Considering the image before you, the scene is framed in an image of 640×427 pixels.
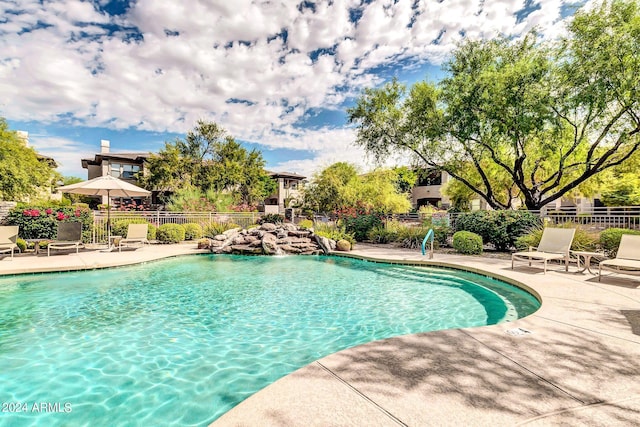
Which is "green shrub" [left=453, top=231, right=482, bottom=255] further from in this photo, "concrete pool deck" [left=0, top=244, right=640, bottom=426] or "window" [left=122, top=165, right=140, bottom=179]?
"window" [left=122, top=165, right=140, bottom=179]

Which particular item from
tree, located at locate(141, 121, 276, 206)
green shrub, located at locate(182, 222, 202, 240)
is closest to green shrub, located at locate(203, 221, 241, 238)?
green shrub, located at locate(182, 222, 202, 240)

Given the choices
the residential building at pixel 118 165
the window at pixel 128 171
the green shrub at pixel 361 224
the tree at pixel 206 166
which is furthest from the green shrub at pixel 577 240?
the window at pixel 128 171

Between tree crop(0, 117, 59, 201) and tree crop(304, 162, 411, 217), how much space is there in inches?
683

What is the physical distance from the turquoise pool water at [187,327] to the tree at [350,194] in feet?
34.0

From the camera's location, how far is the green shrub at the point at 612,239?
28.8 feet

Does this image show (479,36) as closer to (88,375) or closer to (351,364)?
(351,364)

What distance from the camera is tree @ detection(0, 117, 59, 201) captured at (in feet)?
57.8

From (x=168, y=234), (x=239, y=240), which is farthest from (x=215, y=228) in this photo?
(x=239, y=240)

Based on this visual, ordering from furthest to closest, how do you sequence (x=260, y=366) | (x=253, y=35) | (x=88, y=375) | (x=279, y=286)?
(x=253, y=35)
(x=279, y=286)
(x=260, y=366)
(x=88, y=375)

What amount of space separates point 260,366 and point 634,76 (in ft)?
48.9

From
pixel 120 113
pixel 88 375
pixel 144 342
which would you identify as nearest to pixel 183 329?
pixel 144 342

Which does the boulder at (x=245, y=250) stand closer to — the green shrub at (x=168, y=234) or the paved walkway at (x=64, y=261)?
the paved walkway at (x=64, y=261)

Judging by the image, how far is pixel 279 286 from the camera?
7.76m

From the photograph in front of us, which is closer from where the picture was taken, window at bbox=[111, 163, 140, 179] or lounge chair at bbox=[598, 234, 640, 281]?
lounge chair at bbox=[598, 234, 640, 281]
